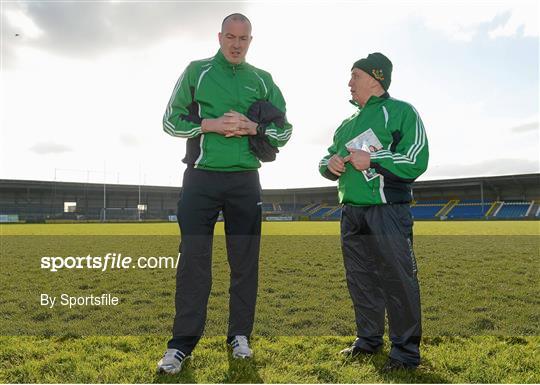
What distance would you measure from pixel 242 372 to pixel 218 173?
47.4 inches

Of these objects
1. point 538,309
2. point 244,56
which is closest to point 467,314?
point 538,309

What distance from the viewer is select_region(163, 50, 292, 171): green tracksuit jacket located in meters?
2.81

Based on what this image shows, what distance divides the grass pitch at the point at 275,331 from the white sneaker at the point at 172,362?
0.05 meters

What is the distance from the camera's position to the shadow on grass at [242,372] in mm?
2465

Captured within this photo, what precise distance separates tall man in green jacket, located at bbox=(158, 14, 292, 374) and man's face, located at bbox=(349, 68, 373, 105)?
511mm

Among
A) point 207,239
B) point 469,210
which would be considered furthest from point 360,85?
point 469,210

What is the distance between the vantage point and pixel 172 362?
8.53 feet

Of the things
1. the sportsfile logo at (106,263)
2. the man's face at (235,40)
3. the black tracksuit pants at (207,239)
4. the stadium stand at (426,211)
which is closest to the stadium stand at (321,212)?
the stadium stand at (426,211)

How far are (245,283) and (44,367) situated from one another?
132 centimetres

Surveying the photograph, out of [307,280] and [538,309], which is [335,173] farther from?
[307,280]

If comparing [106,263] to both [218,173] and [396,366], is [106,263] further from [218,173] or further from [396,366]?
[396,366]

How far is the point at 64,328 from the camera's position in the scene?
3.71 m

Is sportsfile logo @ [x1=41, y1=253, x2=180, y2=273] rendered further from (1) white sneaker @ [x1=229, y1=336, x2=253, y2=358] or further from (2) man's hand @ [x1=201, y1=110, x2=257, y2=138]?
(2) man's hand @ [x1=201, y1=110, x2=257, y2=138]

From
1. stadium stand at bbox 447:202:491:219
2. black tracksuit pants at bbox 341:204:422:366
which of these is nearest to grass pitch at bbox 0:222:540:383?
black tracksuit pants at bbox 341:204:422:366
